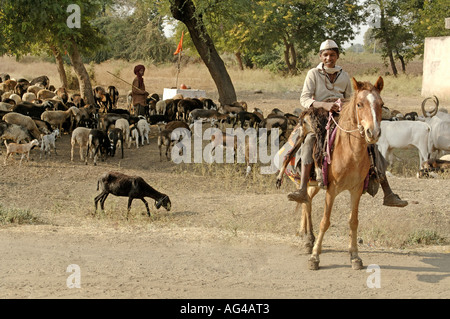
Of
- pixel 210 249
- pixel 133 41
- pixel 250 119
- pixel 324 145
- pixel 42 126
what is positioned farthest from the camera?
pixel 133 41

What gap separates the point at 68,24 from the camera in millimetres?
17516

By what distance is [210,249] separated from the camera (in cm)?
675

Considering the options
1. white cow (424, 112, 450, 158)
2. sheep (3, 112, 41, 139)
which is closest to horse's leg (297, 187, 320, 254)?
white cow (424, 112, 450, 158)

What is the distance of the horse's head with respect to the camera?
5441mm

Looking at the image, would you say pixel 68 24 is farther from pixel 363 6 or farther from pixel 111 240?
pixel 363 6

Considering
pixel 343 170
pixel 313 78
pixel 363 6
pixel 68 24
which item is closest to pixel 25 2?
pixel 68 24

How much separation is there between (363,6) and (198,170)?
27671 millimetres

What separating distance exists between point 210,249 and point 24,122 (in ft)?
31.6

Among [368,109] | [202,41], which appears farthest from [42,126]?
[368,109]

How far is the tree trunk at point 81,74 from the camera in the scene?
20.4 m

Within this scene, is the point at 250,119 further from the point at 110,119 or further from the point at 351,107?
the point at 351,107

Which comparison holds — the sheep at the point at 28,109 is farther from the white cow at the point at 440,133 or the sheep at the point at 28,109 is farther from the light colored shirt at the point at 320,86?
the light colored shirt at the point at 320,86

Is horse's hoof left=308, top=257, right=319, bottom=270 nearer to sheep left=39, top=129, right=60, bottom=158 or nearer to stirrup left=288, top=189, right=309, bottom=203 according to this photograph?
stirrup left=288, top=189, right=309, bottom=203

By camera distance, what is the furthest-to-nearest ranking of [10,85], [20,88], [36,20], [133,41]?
[133,41] < [10,85] < [20,88] < [36,20]
